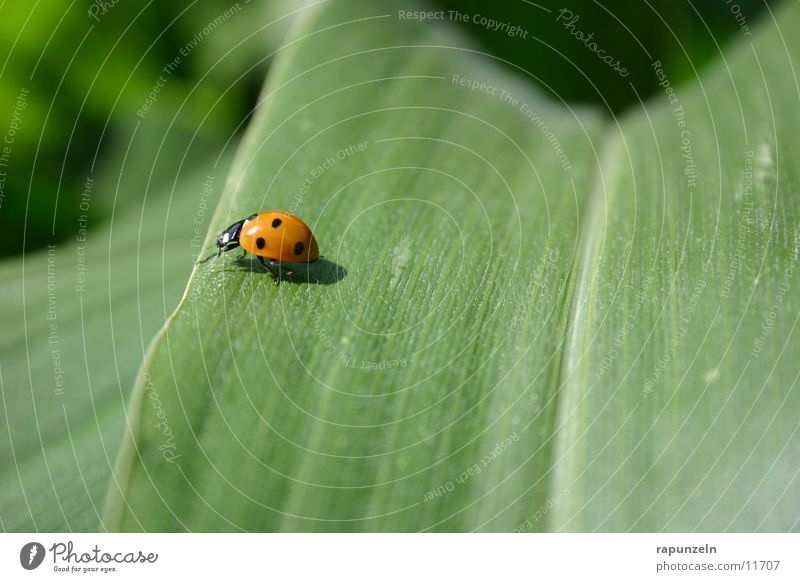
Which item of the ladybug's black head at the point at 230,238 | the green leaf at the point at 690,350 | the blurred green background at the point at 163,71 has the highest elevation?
the blurred green background at the point at 163,71

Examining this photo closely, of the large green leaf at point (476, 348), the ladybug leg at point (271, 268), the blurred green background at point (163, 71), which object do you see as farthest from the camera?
the blurred green background at point (163, 71)

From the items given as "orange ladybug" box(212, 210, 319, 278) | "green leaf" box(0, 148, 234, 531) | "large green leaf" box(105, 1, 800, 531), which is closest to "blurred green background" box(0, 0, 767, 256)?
"green leaf" box(0, 148, 234, 531)

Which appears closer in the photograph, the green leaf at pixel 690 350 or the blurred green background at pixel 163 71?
the green leaf at pixel 690 350

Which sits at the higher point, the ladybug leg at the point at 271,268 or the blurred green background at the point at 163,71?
the blurred green background at the point at 163,71

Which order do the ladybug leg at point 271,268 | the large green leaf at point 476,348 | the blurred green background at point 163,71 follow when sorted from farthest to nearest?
1. the blurred green background at point 163,71
2. the ladybug leg at point 271,268
3. the large green leaf at point 476,348

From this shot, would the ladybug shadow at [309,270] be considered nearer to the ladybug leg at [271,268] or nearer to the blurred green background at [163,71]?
the ladybug leg at [271,268]

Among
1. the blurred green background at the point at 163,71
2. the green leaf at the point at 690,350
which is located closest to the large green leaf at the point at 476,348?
the green leaf at the point at 690,350

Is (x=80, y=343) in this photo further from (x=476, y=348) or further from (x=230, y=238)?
(x=476, y=348)
